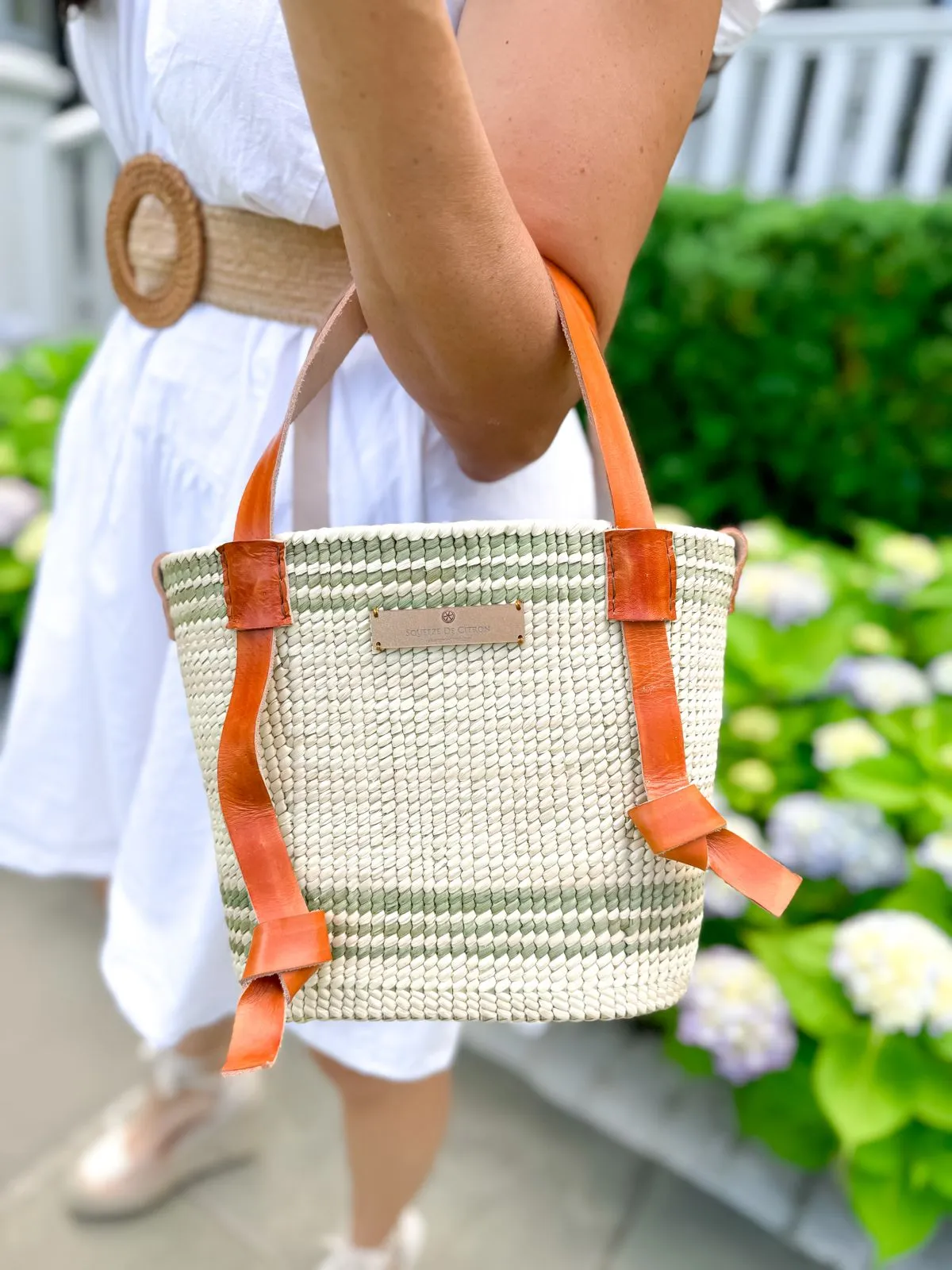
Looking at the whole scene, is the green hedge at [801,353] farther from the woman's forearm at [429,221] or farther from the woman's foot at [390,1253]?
the woman's forearm at [429,221]

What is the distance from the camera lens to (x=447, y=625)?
602 mm

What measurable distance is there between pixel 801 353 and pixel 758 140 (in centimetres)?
136

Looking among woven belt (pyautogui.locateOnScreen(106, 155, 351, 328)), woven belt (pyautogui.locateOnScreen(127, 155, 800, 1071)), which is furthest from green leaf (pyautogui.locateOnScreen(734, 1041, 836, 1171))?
woven belt (pyautogui.locateOnScreen(106, 155, 351, 328))

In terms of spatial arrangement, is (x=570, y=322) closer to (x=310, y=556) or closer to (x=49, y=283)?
(x=310, y=556)

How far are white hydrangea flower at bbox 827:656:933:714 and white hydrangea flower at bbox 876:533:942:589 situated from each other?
0.22 metres

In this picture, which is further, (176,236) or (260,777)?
(176,236)

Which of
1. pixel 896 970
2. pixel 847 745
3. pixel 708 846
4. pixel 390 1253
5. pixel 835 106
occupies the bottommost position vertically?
pixel 390 1253

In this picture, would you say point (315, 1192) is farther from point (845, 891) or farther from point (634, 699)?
point (634, 699)

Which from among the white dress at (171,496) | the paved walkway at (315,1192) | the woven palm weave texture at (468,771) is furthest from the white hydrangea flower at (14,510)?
the woven palm weave texture at (468,771)

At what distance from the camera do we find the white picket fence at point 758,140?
→ 3107 mm

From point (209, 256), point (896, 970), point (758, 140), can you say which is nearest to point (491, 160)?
point (209, 256)

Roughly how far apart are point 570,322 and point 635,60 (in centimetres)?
15

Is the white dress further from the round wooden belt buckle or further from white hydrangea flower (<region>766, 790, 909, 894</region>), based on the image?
white hydrangea flower (<region>766, 790, 909, 894</region>)

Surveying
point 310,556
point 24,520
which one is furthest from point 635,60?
point 24,520
